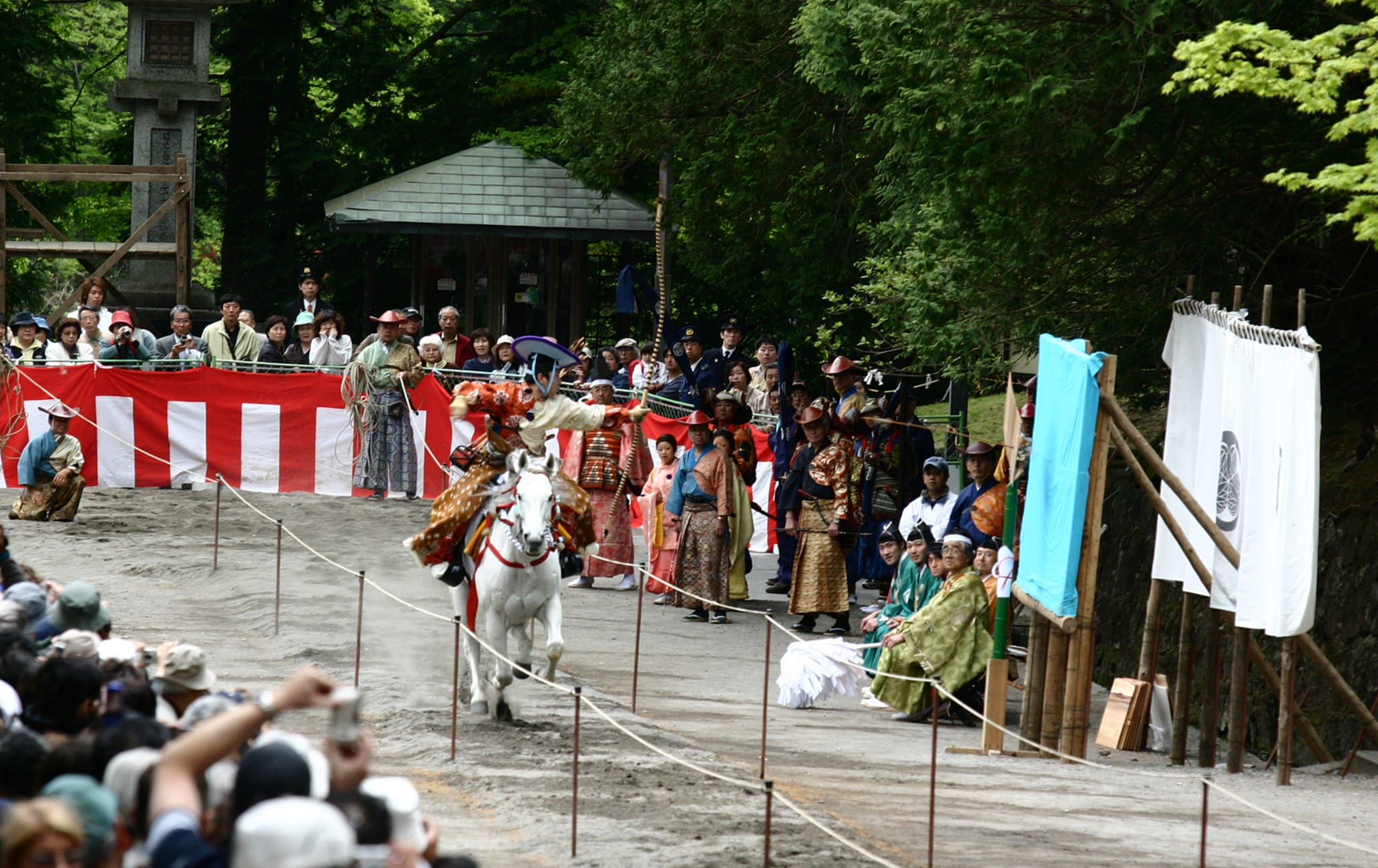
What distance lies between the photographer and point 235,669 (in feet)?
40.7

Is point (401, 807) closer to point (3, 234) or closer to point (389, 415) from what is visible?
point (389, 415)

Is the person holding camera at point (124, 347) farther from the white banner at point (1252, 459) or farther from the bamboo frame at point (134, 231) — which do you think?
the white banner at point (1252, 459)

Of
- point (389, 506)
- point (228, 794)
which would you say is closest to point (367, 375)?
point (389, 506)

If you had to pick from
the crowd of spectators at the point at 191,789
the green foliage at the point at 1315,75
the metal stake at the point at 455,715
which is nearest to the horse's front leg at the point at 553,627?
the metal stake at the point at 455,715

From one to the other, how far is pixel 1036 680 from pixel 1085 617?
71 centimetres

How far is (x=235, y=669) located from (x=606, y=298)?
51.8ft

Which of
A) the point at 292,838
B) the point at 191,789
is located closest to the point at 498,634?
the point at 191,789

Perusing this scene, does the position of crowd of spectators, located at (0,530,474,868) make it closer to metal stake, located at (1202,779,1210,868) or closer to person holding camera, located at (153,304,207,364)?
metal stake, located at (1202,779,1210,868)

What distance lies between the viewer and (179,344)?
19.4m

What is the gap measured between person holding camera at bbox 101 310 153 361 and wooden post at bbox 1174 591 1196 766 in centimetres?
1266

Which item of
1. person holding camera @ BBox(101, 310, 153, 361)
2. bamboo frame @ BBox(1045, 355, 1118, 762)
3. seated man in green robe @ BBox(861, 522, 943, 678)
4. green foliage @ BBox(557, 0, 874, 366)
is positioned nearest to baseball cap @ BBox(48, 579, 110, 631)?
bamboo frame @ BBox(1045, 355, 1118, 762)

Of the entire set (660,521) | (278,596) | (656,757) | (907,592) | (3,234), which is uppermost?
(3,234)

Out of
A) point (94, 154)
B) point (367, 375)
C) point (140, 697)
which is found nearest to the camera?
point (140, 697)

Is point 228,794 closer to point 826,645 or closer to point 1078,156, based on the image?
point 826,645
